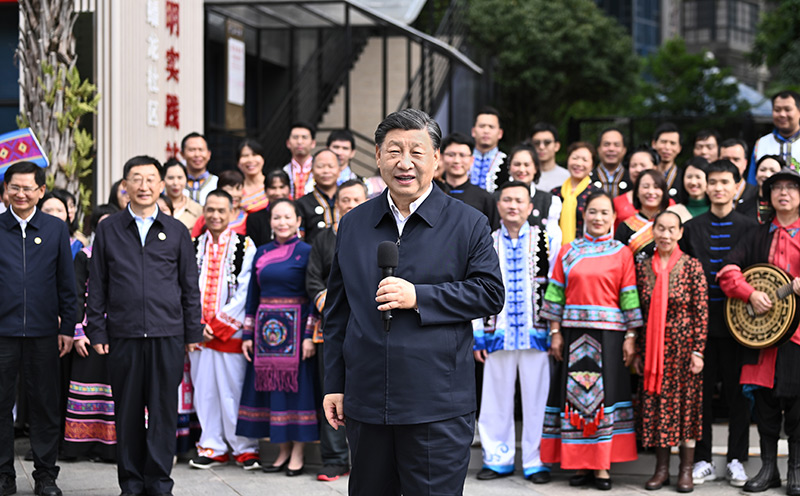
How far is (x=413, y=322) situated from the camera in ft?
11.7

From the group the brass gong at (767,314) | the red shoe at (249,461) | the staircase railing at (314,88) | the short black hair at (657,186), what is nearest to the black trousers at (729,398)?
the brass gong at (767,314)

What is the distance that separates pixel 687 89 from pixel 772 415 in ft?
56.9

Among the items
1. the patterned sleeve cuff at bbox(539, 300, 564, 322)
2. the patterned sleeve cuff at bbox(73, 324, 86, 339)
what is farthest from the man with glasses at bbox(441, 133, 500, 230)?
the patterned sleeve cuff at bbox(73, 324, 86, 339)

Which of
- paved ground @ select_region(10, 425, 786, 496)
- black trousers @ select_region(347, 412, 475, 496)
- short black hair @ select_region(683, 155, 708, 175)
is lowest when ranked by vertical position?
paved ground @ select_region(10, 425, 786, 496)

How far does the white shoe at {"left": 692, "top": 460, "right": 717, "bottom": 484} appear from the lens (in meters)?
6.50

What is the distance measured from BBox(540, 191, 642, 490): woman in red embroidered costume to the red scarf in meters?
0.11

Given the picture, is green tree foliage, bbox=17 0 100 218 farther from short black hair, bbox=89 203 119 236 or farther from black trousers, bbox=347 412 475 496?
black trousers, bbox=347 412 475 496

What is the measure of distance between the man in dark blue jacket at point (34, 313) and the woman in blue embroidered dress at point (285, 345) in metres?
1.29

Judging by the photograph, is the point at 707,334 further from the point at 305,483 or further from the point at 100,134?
the point at 100,134

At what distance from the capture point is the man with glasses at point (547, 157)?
337 inches

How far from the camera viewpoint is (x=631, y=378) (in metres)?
6.98

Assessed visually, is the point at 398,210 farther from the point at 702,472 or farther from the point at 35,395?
the point at 702,472

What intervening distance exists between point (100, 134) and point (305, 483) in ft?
15.3

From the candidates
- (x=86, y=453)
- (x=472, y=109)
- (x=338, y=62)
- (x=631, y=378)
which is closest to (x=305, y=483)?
(x=86, y=453)
